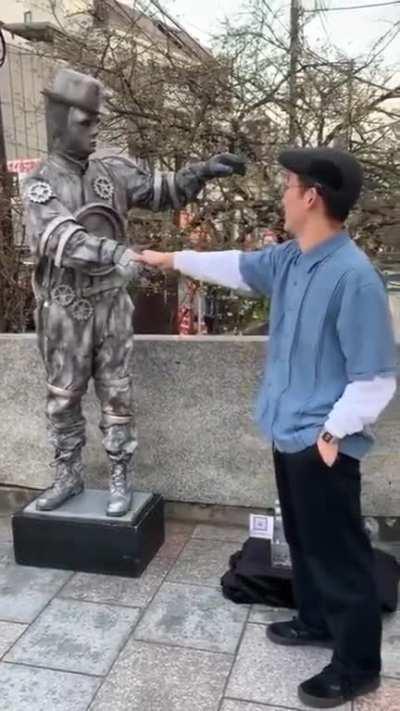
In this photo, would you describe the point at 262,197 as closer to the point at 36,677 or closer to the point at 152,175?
the point at 152,175

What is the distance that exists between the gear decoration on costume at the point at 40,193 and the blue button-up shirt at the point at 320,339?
37.7 inches

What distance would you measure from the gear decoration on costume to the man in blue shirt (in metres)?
0.66

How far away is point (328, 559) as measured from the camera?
194 cm

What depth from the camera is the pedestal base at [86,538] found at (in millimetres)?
2740

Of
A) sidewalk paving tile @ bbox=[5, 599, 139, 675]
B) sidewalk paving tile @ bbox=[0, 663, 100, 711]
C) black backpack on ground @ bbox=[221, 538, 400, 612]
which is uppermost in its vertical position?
black backpack on ground @ bbox=[221, 538, 400, 612]

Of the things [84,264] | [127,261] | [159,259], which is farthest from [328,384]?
[84,264]

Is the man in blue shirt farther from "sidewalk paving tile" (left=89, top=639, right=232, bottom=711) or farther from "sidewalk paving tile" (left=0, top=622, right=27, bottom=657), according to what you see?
"sidewalk paving tile" (left=0, top=622, right=27, bottom=657)

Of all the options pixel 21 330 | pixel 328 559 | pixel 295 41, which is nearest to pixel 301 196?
pixel 328 559

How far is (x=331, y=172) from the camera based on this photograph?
175cm

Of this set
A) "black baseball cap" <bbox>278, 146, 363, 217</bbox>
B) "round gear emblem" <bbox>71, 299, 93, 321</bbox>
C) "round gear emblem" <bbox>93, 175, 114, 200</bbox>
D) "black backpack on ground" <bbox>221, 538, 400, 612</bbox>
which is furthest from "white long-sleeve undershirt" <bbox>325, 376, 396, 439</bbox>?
"round gear emblem" <bbox>93, 175, 114, 200</bbox>

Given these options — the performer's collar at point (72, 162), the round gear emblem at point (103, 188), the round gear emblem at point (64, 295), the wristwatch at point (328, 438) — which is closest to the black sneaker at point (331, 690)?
the wristwatch at point (328, 438)

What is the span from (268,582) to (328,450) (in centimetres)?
100

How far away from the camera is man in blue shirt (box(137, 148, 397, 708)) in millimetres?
1725

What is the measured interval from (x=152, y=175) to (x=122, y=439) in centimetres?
115
